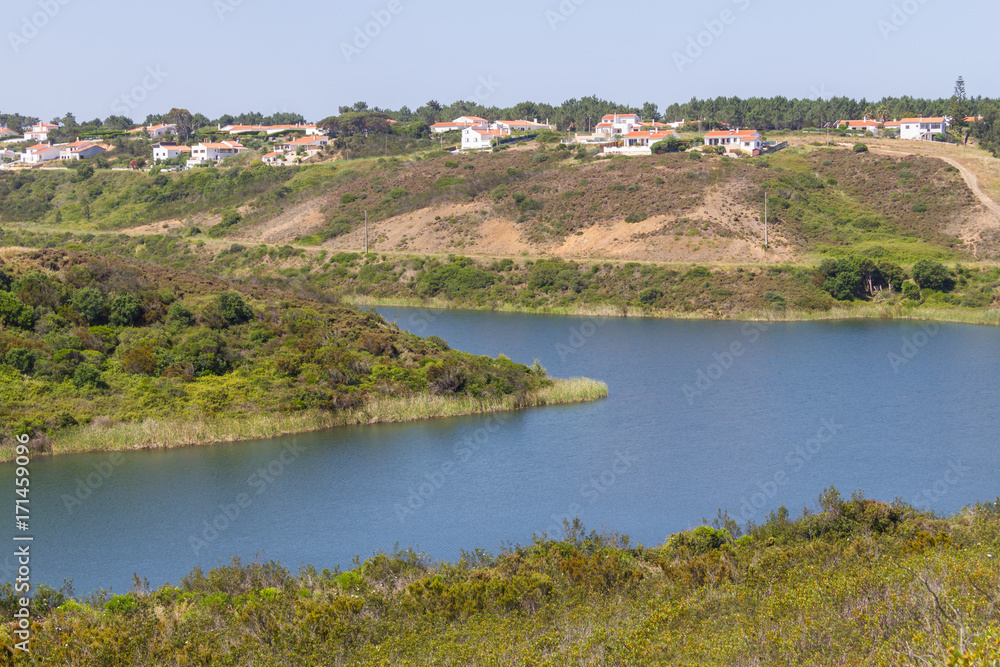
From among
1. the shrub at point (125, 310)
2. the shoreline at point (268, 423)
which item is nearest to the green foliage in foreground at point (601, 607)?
the shoreline at point (268, 423)

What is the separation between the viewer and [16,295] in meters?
38.9

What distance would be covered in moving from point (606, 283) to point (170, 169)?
7400cm

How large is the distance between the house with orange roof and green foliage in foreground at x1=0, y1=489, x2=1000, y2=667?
87.3m

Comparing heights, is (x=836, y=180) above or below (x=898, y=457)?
above

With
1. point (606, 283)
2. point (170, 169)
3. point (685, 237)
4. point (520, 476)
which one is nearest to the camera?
point (520, 476)

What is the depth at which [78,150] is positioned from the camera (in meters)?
138

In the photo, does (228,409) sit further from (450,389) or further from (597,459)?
(597,459)

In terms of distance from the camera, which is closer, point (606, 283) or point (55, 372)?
point (55, 372)

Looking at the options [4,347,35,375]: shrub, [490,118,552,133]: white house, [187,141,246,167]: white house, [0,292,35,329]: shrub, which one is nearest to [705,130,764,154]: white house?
[490,118,552,133]: white house

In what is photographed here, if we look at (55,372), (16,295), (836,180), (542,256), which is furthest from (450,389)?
(836,180)

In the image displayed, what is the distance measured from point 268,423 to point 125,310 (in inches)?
388

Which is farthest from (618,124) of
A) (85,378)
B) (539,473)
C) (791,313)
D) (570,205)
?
(539,473)

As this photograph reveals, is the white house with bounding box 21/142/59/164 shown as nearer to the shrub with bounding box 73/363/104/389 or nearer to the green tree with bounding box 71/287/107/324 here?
the green tree with bounding box 71/287/107/324

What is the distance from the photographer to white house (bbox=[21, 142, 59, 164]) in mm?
137875
